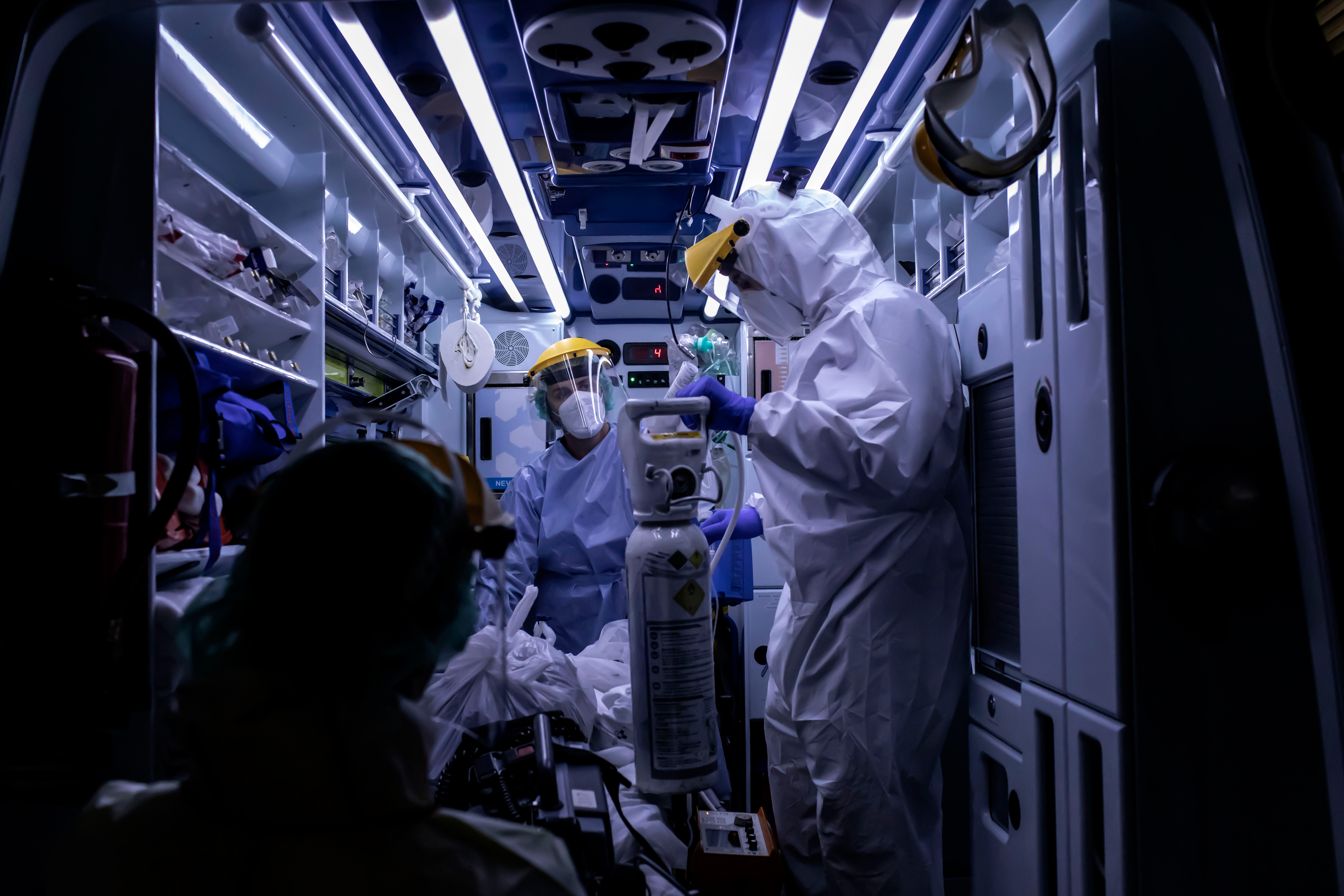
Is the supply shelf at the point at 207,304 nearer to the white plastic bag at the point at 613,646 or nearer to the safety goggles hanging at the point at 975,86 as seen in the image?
the white plastic bag at the point at 613,646

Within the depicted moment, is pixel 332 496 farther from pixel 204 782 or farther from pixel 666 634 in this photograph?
pixel 666 634

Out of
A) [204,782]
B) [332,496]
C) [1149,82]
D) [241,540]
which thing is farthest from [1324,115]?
[241,540]

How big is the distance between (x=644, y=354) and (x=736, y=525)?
2.76 m

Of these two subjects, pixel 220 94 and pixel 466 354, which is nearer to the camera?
pixel 220 94

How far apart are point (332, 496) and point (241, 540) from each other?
1.78m

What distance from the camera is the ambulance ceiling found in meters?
2.01

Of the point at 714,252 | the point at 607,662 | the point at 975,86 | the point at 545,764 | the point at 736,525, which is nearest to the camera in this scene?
the point at 975,86

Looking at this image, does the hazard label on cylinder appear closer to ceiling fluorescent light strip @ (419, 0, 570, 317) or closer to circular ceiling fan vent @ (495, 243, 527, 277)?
ceiling fluorescent light strip @ (419, 0, 570, 317)

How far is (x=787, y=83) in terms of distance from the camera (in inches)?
94.2

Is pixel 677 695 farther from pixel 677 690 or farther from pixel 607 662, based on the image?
pixel 607 662

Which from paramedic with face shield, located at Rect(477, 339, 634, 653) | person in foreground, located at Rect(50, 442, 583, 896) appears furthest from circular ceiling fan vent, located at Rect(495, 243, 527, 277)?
person in foreground, located at Rect(50, 442, 583, 896)

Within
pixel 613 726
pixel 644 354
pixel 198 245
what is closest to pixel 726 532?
pixel 613 726

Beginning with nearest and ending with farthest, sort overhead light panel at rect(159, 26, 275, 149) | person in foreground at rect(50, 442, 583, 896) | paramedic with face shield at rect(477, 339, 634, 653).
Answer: person in foreground at rect(50, 442, 583, 896), overhead light panel at rect(159, 26, 275, 149), paramedic with face shield at rect(477, 339, 634, 653)

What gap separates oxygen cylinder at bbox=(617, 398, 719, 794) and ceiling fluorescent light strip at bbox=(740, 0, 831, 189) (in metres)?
1.07
